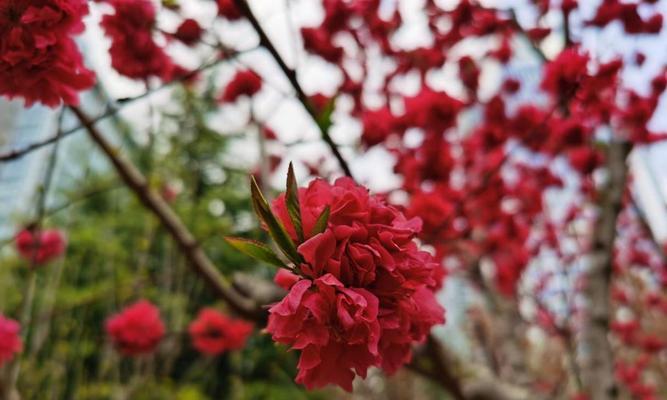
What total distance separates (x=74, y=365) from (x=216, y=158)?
14.9 feet

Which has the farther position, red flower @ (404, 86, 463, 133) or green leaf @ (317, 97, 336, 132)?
red flower @ (404, 86, 463, 133)

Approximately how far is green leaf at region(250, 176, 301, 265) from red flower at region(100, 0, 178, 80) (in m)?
1.06

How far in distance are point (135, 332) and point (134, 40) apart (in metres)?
1.40

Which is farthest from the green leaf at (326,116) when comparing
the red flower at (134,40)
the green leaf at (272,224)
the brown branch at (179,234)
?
the brown branch at (179,234)

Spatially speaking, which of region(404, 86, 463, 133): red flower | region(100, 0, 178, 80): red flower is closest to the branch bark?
region(404, 86, 463, 133): red flower

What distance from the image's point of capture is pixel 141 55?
1.46 m

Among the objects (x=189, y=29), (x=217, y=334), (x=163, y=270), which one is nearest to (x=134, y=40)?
(x=189, y=29)

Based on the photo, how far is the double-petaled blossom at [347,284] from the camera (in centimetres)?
57

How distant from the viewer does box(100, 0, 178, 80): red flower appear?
135cm

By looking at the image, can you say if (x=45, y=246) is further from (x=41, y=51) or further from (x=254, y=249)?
(x=254, y=249)

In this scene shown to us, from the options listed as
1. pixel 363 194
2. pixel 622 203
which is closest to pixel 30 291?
pixel 363 194

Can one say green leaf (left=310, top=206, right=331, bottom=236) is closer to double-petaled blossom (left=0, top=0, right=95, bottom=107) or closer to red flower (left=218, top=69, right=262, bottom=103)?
double-petaled blossom (left=0, top=0, right=95, bottom=107)

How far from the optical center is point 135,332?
87.1 inches

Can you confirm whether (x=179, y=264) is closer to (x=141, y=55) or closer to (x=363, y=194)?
(x=141, y=55)
